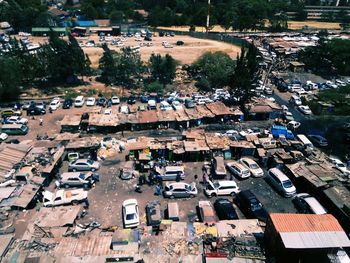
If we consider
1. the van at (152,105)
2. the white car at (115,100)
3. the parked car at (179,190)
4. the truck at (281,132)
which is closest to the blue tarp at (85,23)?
the white car at (115,100)

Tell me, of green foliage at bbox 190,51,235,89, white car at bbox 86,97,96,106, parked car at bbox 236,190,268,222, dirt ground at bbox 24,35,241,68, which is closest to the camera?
parked car at bbox 236,190,268,222

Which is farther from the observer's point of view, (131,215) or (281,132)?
(281,132)

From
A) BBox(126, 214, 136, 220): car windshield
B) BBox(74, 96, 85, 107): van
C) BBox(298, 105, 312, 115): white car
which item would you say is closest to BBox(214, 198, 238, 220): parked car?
BBox(126, 214, 136, 220): car windshield

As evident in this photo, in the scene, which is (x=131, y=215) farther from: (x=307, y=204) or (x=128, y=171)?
(x=307, y=204)

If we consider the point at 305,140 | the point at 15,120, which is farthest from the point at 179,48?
the point at 305,140

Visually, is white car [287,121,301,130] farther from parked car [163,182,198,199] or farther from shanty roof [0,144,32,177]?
shanty roof [0,144,32,177]

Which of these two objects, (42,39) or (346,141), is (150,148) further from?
(42,39)
